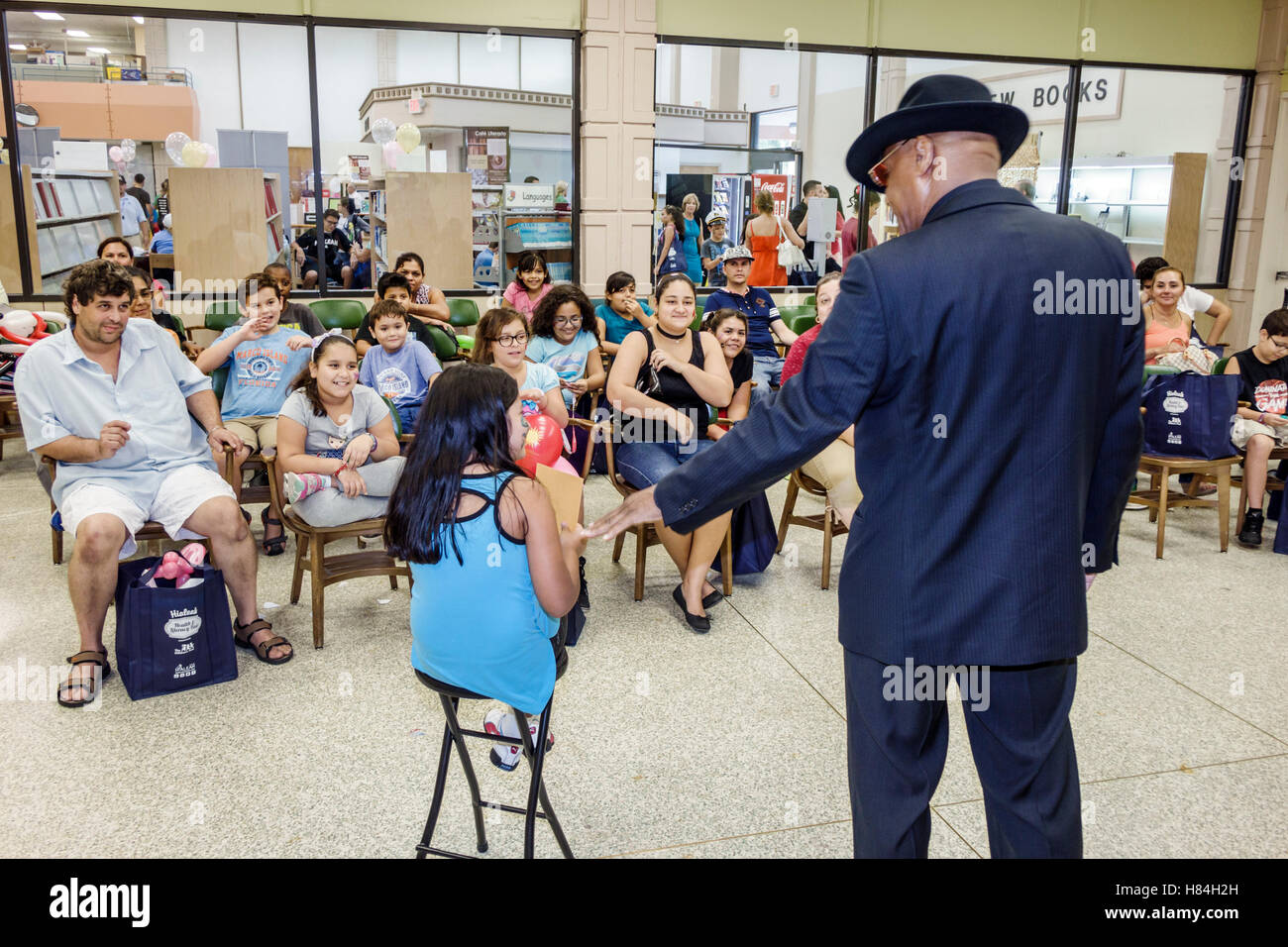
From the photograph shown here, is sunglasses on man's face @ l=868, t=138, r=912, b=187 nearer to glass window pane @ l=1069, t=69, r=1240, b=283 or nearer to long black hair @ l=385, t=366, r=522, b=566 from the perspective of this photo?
long black hair @ l=385, t=366, r=522, b=566

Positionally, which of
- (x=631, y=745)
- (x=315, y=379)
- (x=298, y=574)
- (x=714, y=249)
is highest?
(x=714, y=249)

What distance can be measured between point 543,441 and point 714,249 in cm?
568

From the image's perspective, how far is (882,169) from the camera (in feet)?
5.38

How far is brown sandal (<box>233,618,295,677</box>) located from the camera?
3336 mm

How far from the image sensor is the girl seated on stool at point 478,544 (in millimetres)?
1900

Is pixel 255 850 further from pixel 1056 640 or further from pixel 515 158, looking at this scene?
pixel 515 158

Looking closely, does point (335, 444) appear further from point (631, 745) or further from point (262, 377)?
point (631, 745)

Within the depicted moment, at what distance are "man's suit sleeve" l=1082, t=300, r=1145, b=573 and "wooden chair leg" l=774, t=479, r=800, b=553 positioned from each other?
2.62 meters

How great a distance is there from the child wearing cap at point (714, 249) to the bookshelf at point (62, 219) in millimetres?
4653

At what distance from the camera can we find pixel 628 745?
2805 mm

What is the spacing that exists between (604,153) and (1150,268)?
3.86m

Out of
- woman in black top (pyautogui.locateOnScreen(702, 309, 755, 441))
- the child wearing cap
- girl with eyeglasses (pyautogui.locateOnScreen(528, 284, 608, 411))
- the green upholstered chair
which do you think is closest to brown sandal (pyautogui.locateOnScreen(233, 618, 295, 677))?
girl with eyeglasses (pyautogui.locateOnScreen(528, 284, 608, 411))

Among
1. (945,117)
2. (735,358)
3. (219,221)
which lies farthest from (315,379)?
(219,221)

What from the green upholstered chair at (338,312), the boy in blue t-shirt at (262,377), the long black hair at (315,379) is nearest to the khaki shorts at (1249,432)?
the long black hair at (315,379)
